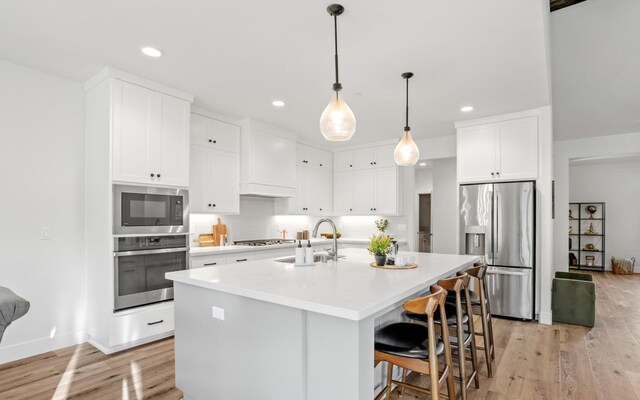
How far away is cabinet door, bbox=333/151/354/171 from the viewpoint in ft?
21.1

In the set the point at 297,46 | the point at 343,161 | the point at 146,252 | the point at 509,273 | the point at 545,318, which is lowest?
the point at 545,318

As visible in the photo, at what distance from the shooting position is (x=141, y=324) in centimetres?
331

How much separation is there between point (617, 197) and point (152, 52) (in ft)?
32.7

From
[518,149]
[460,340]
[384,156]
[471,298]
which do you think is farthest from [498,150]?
[460,340]

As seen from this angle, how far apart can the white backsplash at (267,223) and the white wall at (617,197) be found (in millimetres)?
5703

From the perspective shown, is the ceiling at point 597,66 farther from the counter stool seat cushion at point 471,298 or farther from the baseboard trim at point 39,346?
the baseboard trim at point 39,346

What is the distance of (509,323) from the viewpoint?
4164 millimetres

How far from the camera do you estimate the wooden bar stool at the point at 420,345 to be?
5.57 ft

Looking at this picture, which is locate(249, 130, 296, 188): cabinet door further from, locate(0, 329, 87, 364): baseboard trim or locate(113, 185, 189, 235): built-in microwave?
locate(0, 329, 87, 364): baseboard trim

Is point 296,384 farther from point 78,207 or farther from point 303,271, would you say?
point 78,207

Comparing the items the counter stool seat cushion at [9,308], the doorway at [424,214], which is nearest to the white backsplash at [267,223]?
the counter stool seat cushion at [9,308]

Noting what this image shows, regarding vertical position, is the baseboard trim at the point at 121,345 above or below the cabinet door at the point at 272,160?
below

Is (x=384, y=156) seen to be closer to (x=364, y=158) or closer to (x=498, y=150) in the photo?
(x=364, y=158)

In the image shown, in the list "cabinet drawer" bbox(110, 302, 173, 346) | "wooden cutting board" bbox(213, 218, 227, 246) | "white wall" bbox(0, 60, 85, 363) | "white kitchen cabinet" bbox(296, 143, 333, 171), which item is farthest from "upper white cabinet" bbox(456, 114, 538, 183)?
"white wall" bbox(0, 60, 85, 363)
